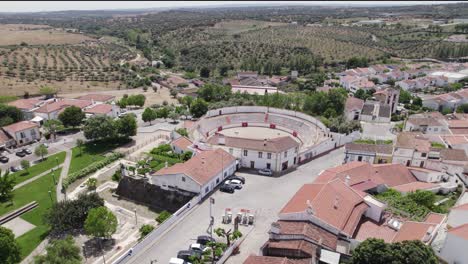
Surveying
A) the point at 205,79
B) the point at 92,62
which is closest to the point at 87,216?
the point at 205,79

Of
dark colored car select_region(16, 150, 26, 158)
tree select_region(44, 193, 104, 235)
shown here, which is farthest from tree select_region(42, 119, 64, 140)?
tree select_region(44, 193, 104, 235)

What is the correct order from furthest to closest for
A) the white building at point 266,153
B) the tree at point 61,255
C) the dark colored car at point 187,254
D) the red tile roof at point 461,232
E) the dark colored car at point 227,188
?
the white building at point 266,153 < the dark colored car at point 227,188 < the dark colored car at point 187,254 < the tree at point 61,255 < the red tile roof at point 461,232

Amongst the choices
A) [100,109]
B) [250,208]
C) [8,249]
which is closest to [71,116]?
[100,109]

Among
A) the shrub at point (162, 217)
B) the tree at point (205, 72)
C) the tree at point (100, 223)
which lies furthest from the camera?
the tree at point (205, 72)

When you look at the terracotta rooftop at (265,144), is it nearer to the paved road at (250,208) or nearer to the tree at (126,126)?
the paved road at (250,208)

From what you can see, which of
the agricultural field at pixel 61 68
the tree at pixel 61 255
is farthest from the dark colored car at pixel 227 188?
the agricultural field at pixel 61 68

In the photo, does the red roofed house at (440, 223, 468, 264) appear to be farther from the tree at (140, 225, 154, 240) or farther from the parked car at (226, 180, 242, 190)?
the tree at (140, 225, 154, 240)

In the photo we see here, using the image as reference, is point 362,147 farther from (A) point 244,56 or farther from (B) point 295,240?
(A) point 244,56
